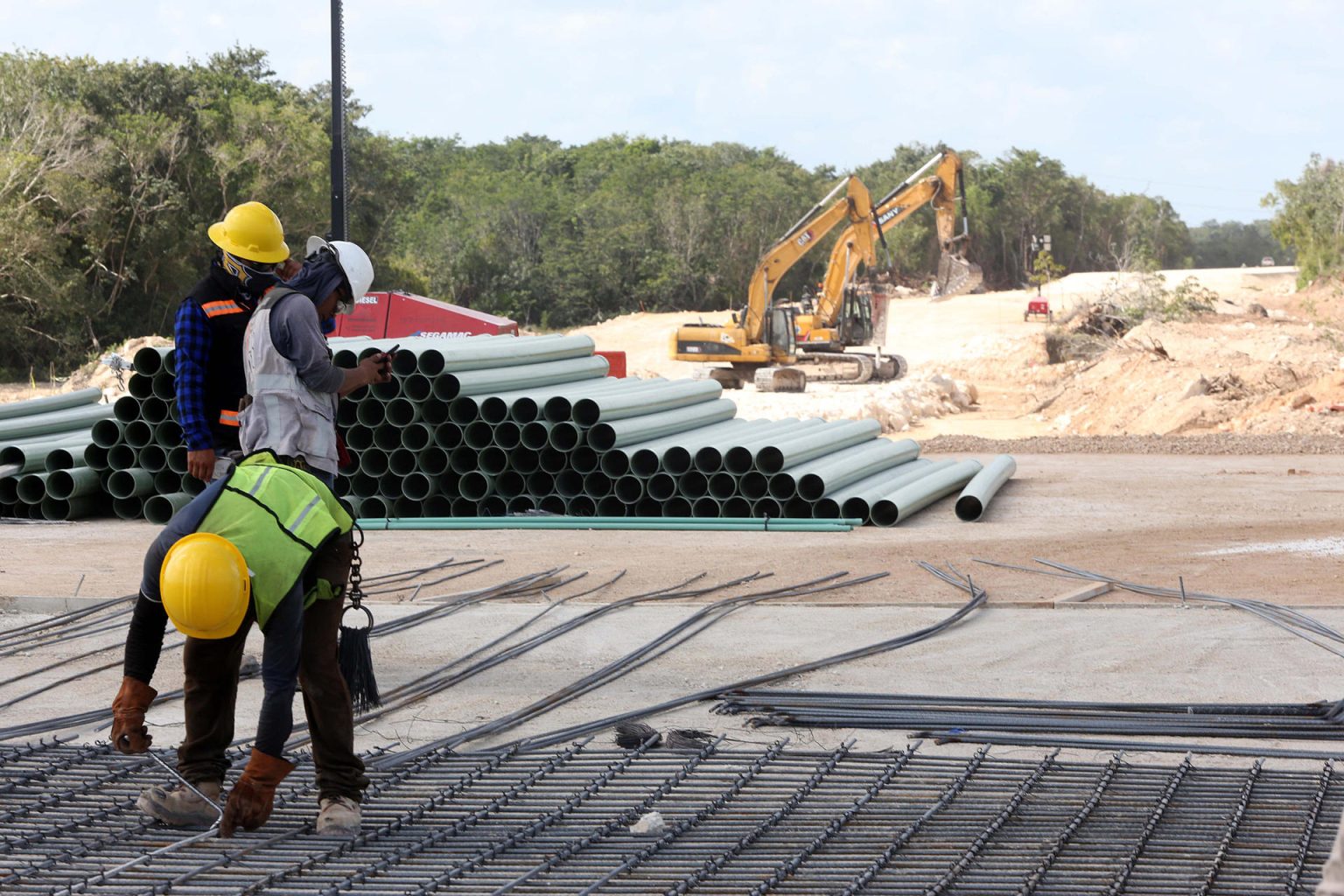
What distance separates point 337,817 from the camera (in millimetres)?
4172

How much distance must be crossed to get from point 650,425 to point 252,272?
24.6 ft

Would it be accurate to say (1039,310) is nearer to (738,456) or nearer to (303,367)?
(738,456)

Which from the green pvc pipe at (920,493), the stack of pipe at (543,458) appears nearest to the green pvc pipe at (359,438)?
the stack of pipe at (543,458)

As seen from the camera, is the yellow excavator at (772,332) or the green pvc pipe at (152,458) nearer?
the green pvc pipe at (152,458)

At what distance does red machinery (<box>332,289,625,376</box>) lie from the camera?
19234 millimetres

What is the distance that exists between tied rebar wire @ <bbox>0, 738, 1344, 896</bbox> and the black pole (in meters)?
7.79

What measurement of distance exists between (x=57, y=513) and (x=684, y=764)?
949cm

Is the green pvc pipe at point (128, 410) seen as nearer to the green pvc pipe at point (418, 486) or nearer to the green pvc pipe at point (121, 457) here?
the green pvc pipe at point (121, 457)

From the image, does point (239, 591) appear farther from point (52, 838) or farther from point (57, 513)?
point (57, 513)

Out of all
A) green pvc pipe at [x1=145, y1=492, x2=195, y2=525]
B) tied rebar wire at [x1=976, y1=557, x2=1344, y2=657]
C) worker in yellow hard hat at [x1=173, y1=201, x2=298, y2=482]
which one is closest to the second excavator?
green pvc pipe at [x1=145, y1=492, x2=195, y2=525]

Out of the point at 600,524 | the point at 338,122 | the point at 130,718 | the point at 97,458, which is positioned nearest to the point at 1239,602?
the point at 600,524

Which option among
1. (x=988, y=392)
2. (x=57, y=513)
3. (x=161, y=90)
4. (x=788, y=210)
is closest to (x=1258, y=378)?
(x=988, y=392)

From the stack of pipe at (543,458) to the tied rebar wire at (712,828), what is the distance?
6.71 metres

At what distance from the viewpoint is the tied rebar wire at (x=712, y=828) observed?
3.91 metres
